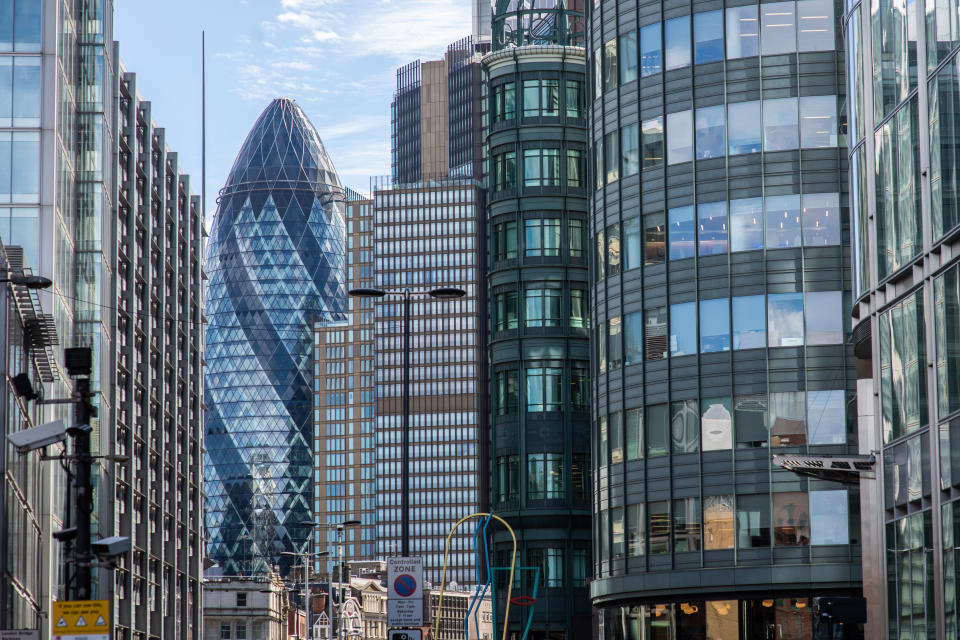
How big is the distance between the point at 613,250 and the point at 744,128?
23.5ft

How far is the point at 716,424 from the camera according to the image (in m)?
53.1

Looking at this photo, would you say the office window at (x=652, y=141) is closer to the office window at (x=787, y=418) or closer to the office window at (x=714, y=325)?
the office window at (x=714, y=325)

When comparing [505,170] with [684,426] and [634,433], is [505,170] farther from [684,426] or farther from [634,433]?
[684,426]

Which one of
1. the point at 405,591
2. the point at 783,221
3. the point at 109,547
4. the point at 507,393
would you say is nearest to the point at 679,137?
the point at 783,221

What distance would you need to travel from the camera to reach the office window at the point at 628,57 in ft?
190

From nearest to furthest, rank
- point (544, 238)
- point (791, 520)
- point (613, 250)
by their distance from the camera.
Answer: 1. point (791, 520)
2. point (613, 250)
3. point (544, 238)

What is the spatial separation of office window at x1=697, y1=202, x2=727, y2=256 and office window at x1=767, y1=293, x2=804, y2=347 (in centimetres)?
286

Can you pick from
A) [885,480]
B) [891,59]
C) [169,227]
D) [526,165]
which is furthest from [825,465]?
[169,227]

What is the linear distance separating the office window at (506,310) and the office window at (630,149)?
43.1 feet

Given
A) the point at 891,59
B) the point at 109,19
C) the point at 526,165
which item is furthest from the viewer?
the point at 109,19

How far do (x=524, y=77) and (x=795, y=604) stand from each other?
97.3 ft

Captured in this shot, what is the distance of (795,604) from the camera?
51250 mm

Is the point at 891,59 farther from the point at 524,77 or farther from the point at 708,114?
the point at 524,77

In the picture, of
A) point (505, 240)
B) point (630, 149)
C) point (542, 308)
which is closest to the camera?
point (630, 149)
